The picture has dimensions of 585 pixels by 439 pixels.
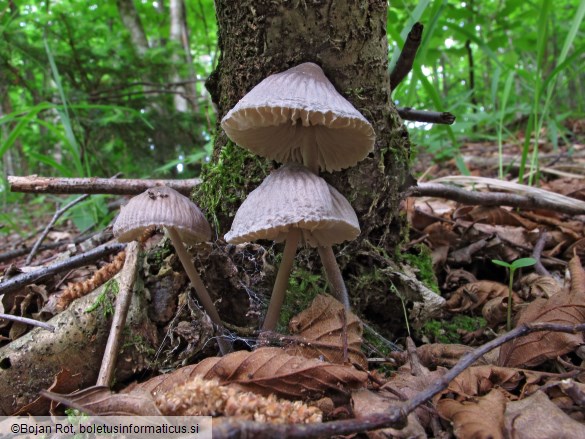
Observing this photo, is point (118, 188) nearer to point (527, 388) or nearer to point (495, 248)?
point (527, 388)

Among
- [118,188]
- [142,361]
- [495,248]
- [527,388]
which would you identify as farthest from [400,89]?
[142,361]

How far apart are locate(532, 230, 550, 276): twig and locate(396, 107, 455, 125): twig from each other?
905 millimetres

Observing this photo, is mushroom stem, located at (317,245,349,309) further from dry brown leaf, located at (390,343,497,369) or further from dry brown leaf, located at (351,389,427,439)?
dry brown leaf, located at (351,389,427,439)

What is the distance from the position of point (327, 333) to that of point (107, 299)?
0.96 m

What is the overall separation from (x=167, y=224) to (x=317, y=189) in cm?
Answer: 57

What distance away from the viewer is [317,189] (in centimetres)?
147

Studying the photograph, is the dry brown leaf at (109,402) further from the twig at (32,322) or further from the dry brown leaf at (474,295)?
the dry brown leaf at (474,295)

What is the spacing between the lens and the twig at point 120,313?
1.57 meters

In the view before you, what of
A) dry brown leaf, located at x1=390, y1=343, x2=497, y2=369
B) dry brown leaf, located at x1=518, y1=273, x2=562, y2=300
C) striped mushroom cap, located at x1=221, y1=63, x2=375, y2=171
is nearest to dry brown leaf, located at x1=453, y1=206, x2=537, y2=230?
dry brown leaf, located at x1=518, y1=273, x2=562, y2=300

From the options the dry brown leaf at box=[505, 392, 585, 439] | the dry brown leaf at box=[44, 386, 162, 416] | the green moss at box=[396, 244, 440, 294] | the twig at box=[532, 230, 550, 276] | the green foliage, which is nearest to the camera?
the dry brown leaf at box=[505, 392, 585, 439]

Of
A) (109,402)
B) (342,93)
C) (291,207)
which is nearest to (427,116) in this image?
(342,93)

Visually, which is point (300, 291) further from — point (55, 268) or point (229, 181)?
point (55, 268)

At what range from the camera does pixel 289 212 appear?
1390mm

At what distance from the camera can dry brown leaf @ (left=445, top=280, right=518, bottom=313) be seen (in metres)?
2.15
